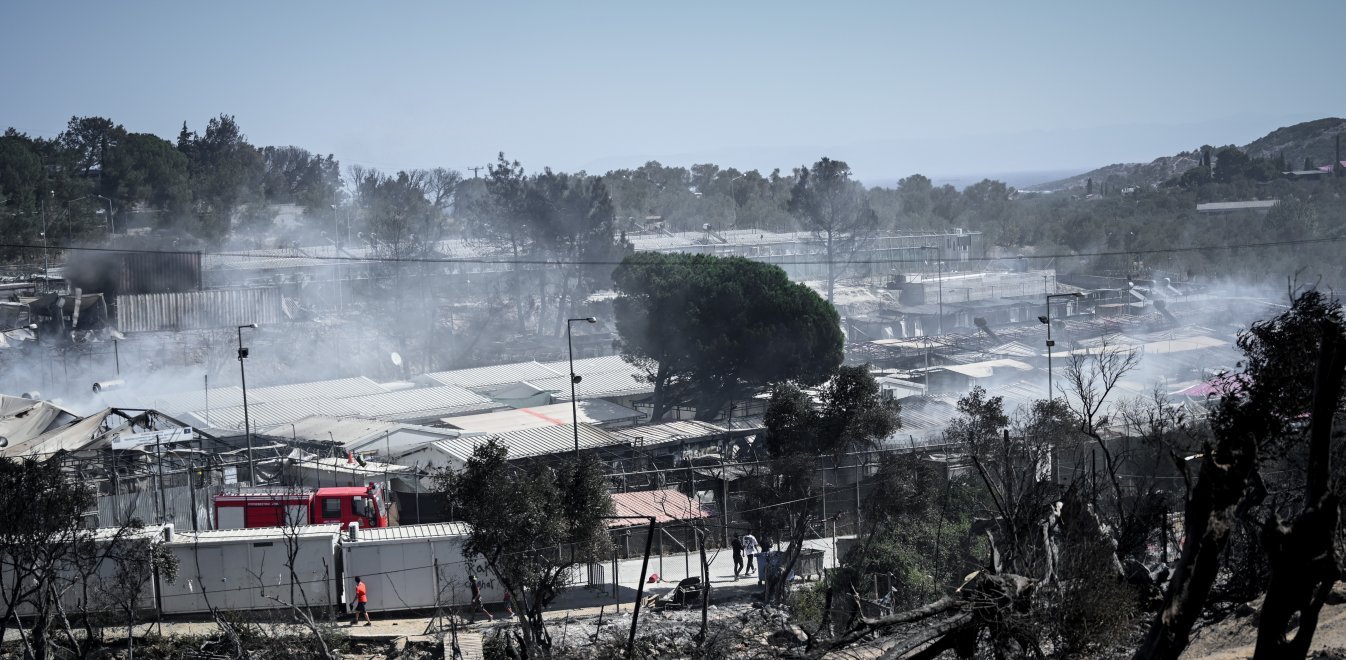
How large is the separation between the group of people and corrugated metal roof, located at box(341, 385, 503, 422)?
1354 centimetres

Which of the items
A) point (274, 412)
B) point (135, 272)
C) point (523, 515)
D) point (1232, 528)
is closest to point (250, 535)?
point (523, 515)

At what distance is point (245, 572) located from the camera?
41.4 feet

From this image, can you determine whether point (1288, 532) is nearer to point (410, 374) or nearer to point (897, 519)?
point (897, 519)

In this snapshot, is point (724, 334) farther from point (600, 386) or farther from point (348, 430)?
point (348, 430)

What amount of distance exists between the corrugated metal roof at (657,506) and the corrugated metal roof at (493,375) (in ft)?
51.8

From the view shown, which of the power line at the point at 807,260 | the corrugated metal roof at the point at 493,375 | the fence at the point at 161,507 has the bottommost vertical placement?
the corrugated metal roof at the point at 493,375

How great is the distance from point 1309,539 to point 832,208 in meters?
58.1

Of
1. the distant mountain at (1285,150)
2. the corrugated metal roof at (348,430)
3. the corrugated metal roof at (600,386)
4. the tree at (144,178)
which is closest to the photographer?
the corrugated metal roof at (348,430)

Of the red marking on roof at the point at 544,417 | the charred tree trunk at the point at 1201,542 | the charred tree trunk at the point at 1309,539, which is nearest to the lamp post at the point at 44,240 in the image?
the red marking on roof at the point at 544,417

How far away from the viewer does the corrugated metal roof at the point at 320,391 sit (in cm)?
2903

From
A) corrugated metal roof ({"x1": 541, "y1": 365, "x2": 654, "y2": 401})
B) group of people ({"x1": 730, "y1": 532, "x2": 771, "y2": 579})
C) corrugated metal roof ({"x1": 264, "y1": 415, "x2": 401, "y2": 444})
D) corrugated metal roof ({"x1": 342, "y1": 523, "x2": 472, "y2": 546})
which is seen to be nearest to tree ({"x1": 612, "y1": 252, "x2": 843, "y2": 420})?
corrugated metal roof ({"x1": 541, "y1": 365, "x2": 654, "y2": 401})

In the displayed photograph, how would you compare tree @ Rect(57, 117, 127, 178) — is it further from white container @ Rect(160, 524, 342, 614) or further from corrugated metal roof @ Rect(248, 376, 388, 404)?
white container @ Rect(160, 524, 342, 614)

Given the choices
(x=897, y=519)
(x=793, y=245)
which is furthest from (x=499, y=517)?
(x=793, y=245)

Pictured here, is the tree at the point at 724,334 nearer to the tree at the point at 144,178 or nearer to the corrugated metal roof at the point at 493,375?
the corrugated metal roof at the point at 493,375
